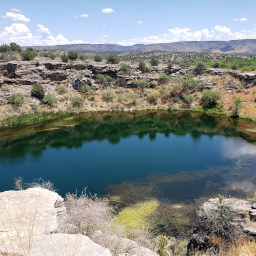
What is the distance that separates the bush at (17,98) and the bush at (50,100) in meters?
4.03

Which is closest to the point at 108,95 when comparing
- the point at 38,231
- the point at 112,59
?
the point at 112,59

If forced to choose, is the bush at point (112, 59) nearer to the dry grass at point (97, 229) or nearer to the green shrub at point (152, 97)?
the green shrub at point (152, 97)

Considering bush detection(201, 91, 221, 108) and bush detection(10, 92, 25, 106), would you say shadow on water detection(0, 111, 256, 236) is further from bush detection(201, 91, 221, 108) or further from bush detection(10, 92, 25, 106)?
bush detection(10, 92, 25, 106)

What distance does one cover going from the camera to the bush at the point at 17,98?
40844 mm

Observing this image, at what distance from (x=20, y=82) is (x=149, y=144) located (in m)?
31.5

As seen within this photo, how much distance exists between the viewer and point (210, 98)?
149 feet

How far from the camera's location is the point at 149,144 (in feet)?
98.6

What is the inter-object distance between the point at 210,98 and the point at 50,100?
32.2 meters

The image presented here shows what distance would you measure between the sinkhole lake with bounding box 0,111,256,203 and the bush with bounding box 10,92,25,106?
8607mm

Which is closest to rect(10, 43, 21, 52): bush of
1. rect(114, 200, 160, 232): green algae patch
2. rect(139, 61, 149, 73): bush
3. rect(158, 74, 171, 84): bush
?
rect(139, 61, 149, 73): bush

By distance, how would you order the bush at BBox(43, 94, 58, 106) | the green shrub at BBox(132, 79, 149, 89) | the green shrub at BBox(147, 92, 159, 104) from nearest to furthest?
the bush at BBox(43, 94, 58, 106), the green shrub at BBox(147, 92, 159, 104), the green shrub at BBox(132, 79, 149, 89)

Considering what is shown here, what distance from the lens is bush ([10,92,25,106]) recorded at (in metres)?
40.8

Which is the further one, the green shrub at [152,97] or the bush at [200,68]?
the bush at [200,68]

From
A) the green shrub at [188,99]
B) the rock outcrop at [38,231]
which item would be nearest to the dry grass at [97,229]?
the rock outcrop at [38,231]
